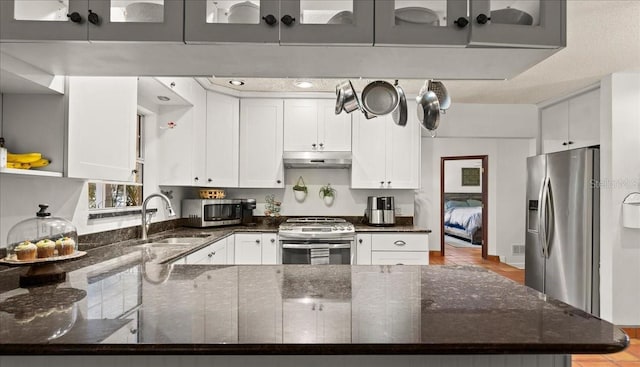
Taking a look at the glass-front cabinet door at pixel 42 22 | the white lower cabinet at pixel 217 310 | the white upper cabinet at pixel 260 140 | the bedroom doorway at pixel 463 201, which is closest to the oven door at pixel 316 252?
the white upper cabinet at pixel 260 140

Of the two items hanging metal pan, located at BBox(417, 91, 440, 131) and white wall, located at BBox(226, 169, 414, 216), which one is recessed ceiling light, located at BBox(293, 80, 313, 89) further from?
hanging metal pan, located at BBox(417, 91, 440, 131)

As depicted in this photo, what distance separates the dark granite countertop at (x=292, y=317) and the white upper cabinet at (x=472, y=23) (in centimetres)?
80

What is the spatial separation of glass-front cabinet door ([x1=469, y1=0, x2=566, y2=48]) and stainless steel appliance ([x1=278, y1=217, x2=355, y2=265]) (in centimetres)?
255

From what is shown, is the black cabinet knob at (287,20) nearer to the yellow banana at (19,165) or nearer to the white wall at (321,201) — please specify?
the yellow banana at (19,165)

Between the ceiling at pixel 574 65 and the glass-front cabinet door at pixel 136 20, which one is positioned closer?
the glass-front cabinet door at pixel 136 20

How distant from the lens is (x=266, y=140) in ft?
13.3

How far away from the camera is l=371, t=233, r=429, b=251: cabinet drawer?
12.1 feet

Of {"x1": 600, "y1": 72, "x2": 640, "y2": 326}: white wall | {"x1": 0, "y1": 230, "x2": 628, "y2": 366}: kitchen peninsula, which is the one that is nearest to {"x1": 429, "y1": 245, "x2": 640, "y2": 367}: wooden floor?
{"x1": 600, "y1": 72, "x2": 640, "y2": 326}: white wall

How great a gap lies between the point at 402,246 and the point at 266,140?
1.79 metres

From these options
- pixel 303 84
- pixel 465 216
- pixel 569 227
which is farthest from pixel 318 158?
pixel 465 216

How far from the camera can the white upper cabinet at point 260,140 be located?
404 cm

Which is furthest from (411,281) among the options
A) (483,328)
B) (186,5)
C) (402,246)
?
(402,246)

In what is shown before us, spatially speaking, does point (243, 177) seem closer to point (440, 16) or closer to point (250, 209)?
point (250, 209)

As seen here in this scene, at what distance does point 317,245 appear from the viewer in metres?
3.50
